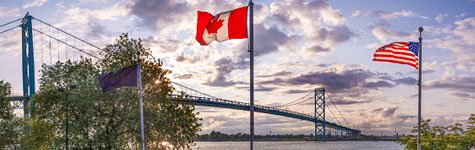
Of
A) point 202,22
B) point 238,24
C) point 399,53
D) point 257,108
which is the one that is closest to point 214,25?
point 202,22

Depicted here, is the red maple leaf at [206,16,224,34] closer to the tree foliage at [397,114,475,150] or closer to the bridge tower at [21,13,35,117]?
the tree foliage at [397,114,475,150]

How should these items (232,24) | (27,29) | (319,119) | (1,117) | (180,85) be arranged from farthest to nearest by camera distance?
1. (319,119)
2. (180,85)
3. (27,29)
4. (1,117)
5. (232,24)

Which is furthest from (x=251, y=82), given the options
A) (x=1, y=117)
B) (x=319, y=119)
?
(x=319, y=119)

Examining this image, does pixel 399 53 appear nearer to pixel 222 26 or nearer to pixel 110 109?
pixel 222 26

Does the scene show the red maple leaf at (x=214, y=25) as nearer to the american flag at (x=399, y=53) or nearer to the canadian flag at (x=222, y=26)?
the canadian flag at (x=222, y=26)

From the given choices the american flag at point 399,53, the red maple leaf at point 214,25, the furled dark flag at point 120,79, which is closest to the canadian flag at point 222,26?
the red maple leaf at point 214,25

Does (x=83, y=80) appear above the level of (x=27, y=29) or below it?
below

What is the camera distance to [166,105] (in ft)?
93.1

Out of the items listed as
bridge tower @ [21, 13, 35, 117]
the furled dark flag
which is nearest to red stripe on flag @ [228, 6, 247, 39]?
the furled dark flag

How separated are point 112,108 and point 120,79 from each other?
6096 mm

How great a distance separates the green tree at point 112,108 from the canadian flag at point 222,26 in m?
11.0

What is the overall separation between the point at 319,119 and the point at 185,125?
110150 mm

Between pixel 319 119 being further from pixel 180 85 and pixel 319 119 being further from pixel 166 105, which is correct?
pixel 166 105

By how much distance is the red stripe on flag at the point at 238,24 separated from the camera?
52.6 ft
